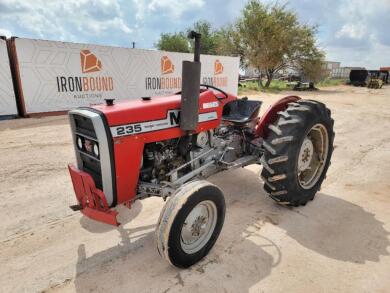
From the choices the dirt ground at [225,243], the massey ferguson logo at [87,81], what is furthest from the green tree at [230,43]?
the dirt ground at [225,243]

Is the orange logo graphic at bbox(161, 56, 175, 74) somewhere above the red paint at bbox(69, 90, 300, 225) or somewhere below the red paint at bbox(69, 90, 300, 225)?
above

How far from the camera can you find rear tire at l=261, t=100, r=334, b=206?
10.7 feet

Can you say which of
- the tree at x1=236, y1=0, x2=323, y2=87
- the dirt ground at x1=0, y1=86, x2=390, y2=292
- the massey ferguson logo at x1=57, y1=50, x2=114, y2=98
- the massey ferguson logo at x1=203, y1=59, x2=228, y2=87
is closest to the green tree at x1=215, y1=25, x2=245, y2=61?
the tree at x1=236, y1=0, x2=323, y2=87

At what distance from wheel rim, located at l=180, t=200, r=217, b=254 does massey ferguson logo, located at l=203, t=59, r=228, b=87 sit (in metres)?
12.4

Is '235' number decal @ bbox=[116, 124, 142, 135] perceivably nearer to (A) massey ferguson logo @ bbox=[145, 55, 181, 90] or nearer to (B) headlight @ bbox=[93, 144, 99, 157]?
(B) headlight @ bbox=[93, 144, 99, 157]

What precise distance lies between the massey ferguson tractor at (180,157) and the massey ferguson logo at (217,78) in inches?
443

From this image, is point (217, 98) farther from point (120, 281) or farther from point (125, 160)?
point (120, 281)

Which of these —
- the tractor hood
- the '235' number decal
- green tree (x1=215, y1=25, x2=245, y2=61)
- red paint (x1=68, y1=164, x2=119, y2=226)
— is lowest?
red paint (x1=68, y1=164, x2=119, y2=226)

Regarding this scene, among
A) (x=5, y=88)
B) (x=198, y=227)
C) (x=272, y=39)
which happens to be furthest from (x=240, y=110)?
(x=272, y=39)

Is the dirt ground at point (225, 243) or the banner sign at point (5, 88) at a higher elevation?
the banner sign at point (5, 88)

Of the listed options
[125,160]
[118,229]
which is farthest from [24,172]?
[125,160]

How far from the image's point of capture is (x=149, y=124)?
2834 mm

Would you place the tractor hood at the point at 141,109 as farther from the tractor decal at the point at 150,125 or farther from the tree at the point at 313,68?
the tree at the point at 313,68

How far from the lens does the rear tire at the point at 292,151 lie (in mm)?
3271
